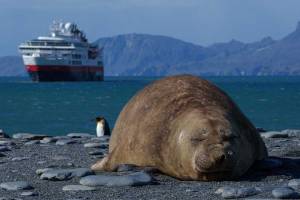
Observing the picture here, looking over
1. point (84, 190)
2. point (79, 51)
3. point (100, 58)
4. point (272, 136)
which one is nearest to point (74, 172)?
point (84, 190)

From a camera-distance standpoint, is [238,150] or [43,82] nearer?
[238,150]

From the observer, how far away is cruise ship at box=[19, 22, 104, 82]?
335 feet

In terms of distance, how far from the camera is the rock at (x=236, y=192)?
654 cm

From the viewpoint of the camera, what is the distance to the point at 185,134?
294 inches

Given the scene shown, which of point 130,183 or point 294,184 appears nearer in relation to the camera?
point 294,184

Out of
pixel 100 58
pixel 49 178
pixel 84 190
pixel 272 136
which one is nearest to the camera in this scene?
pixel 84 190

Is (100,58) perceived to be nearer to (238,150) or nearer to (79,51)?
(79,51)

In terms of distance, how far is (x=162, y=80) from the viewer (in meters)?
8.88

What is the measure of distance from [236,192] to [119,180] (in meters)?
1.19

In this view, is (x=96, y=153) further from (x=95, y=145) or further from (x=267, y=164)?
(x=267, y=164)

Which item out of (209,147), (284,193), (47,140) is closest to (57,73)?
(47,140)

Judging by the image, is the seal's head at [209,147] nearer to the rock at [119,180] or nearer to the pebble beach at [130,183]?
the pebble beach at [130,183]

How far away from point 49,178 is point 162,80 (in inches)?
70.3

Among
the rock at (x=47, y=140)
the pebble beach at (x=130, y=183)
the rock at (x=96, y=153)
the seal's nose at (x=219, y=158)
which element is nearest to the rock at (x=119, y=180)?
the pebble beach at (x=130, y=183)
